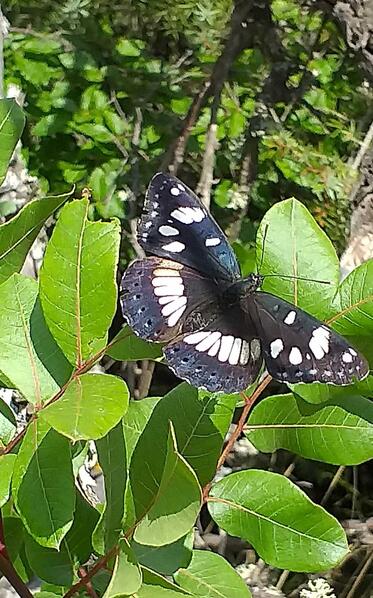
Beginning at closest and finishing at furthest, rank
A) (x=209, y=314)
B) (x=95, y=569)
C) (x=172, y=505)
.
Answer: (x=172, y=505)
(x=95, y=569)
(x=209, y=314)

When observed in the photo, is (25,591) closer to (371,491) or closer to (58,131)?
(371,491)

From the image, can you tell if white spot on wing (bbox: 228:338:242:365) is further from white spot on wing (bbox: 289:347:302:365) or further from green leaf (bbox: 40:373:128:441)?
green leaf (bbox: 40:373:128:441)

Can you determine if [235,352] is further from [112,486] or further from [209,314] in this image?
[112,486]

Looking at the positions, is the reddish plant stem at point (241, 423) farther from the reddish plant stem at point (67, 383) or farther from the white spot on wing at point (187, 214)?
the white spot on wing at point (187, 214)

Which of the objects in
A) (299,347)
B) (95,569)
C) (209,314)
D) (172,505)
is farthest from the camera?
(209,314)

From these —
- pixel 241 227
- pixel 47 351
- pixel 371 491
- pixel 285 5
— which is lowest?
pixel 371 491

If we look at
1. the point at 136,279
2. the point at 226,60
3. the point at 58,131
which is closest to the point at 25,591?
the point at 136,279

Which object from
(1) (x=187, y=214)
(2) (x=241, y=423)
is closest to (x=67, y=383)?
(2) (x=241, y=423)
